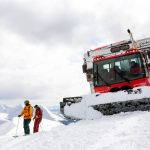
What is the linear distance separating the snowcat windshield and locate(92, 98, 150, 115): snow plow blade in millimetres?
1721

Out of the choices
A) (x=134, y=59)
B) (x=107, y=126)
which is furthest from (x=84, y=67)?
(x=107, y=126)

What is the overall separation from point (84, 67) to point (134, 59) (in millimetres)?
2054

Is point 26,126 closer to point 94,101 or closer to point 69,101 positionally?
point 69,101

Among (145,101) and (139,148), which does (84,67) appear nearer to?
(145,101)

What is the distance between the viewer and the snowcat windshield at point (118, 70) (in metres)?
13.5

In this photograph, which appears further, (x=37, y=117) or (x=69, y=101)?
(x=37, y=117)

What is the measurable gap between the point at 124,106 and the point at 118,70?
2.16 meters

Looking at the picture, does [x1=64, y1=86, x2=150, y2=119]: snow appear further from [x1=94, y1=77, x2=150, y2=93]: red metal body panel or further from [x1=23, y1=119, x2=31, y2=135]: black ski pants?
[x1=23, y1=119, x2=31, y2=135]: black ski pants

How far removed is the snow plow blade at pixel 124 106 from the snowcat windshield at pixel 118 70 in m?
1.72

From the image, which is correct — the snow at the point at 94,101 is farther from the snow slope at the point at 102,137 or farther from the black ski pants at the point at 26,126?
the black ski pants at the point at 26,126

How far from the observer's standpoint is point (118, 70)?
542 inches

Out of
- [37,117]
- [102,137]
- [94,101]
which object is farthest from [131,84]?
[102,137]

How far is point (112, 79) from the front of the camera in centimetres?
1379

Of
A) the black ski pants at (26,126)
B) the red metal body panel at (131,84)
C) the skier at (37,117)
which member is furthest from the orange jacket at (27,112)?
the red metal body panel at (131,84)
